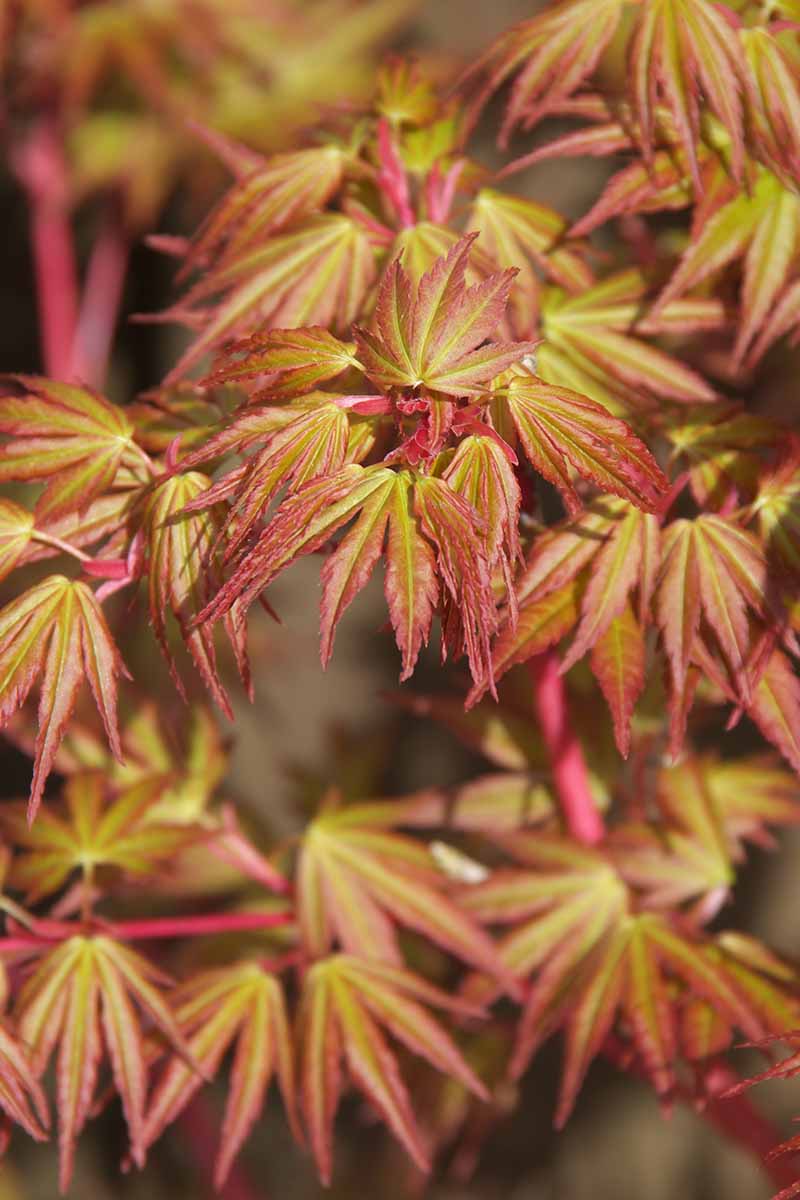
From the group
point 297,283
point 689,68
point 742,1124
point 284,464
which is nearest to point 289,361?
point 284,464

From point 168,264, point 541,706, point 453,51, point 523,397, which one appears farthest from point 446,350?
point 168,264

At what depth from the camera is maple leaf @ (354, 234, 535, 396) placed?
0.50 m

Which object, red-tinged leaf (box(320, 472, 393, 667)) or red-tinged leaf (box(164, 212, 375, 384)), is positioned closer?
red-tinged leaf (box(320, 472, 393, 667))

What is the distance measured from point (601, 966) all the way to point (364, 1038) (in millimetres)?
151

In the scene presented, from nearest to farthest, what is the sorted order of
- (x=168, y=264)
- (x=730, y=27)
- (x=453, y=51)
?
(x=730, y=27), (x=453, y=51), (x=168, y=264)

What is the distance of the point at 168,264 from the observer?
162cm

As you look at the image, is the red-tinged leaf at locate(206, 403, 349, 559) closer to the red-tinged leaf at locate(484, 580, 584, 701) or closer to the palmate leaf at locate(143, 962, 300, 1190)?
the red-tinged leaf at locate(484, 580, 584, 701)

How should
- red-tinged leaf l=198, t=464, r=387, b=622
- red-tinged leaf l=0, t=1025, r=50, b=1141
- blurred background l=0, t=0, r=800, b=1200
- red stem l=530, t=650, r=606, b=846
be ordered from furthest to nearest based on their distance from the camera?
blurred background l=0, t=0, r=800, b=1200, red stem l=530, t=650, r=606, b=846, red-tinged leaf l=0, t=1025, r=50, b=1141, red-tinged leaf l=198, t=464, r=387, b=622

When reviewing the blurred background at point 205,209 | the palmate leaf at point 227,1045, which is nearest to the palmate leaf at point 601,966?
the palmate leaf at point 227,1045

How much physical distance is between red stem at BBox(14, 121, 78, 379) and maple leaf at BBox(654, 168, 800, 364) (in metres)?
0.91

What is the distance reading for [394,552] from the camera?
501 millimetres

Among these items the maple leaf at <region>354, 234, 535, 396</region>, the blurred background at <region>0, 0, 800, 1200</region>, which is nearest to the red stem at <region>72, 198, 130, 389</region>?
the blurred background at <region>0, 0, 800, 1200</region>

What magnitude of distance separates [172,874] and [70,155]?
40.6 inches

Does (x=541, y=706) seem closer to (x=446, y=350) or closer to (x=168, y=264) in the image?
(x=446, y=350)
